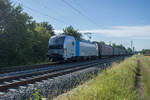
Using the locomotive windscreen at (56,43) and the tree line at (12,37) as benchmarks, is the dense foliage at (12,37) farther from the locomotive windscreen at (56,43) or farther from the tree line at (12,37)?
the locomotive windscreen at (56,43)

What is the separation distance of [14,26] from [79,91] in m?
14.1

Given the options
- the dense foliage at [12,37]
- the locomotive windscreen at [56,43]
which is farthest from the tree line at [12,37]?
the locomotive windscreen at [56,43]

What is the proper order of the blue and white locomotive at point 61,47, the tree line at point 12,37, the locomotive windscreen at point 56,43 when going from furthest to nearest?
1. the locomotive windscreen at point 56,43
2. the blue and white locomotive at point 61,47
3. the tree line at point 12,37

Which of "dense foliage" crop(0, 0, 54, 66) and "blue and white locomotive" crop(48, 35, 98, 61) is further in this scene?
"blue and white locomotive" crop(48, 35, 98, 61)

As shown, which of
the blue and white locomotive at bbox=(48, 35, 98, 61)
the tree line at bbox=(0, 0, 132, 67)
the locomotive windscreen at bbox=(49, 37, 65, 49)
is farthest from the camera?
the locomotive windscreen at bbox=(49, 37, 65, 49)

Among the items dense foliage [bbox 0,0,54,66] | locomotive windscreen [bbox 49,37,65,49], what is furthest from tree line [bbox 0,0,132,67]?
locomotive windscreen [bbox 49,37,65,49]

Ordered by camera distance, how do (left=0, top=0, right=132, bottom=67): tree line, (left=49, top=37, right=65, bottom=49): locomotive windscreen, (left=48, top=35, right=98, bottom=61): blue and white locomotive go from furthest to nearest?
(left=49, top=37, right=65, bottom=49): locomotive windscreen
(left=48, top=35, right=98, bottom=61): blue and white locomotive
(left=0, top=0, right=132, bottom=67): tree line

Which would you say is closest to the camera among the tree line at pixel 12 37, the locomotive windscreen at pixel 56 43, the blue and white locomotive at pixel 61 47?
the tree line at pixel 12 37

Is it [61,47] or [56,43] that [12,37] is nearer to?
[56,43]

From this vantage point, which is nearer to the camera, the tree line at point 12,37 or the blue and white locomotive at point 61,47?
the tree line at point 12,37

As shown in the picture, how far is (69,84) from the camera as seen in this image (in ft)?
19.9

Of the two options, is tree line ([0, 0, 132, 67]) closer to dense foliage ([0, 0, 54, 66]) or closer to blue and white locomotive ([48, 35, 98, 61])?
dense foliage ([0, 0, 54, 66])

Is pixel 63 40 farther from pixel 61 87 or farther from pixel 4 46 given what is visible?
pixel 61 87

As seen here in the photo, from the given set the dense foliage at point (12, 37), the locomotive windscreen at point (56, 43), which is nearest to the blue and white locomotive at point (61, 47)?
the locomotive windscreen at point (56, 43)
